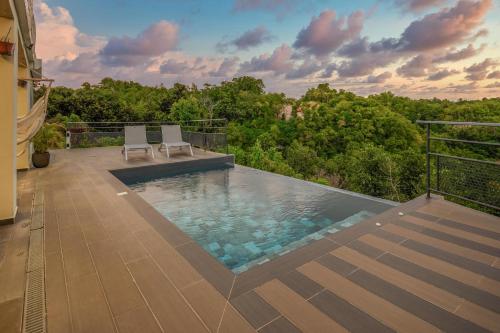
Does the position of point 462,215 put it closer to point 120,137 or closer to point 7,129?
point 7,129

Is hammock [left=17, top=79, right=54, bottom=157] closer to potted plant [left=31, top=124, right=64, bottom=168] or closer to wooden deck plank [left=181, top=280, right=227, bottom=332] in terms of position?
potted plant [left=31, top=124, right=64, bottom=168]

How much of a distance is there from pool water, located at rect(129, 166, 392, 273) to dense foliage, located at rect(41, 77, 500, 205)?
13.7 ft

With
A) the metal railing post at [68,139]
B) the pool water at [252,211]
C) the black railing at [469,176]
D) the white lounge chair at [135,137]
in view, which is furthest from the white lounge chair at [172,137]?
the black railing at [469,176]

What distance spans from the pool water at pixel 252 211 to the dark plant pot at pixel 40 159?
92.9 inches

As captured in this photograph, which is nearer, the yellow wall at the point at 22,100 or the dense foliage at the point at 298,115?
the yellow wall at the point at 22,100

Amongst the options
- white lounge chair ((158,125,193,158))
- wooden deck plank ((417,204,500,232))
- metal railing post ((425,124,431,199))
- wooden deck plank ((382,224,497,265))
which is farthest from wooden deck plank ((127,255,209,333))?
white lounge chair ((158,125,193,158))

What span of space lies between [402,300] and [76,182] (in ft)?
17.0

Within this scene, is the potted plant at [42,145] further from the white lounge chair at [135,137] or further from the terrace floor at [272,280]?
the terrace floor at [272,280]

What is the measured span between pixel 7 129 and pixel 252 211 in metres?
3.11

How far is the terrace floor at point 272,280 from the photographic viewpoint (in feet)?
4.84

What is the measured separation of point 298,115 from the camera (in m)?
27.8

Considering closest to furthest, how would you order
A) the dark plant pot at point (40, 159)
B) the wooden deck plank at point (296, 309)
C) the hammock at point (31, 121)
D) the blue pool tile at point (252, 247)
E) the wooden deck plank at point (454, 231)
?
the wooden deck plank at point (296, 309)
the wooden deck plank at point (454, 231)
the blue pool tile at point (252, 247)
the hammock at point (31, 121)
the dark plant pot at point (40, 159)

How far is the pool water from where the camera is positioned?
313 centimetres

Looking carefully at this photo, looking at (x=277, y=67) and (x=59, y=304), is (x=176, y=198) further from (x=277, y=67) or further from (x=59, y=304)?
(x=277, y=67)
